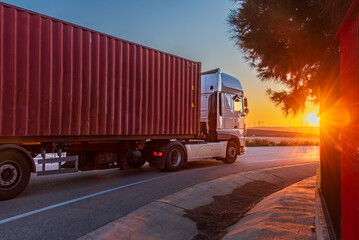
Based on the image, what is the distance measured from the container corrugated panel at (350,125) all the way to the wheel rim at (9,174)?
5.96 metres

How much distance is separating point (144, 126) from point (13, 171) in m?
3.93

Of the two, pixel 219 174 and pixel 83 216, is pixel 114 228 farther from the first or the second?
pixel 219 174

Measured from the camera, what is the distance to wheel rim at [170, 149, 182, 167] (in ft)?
33.8

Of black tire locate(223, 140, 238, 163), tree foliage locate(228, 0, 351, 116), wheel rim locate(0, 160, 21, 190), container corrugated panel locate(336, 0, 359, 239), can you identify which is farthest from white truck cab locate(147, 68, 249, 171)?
container corrugated panel locate(336, 0, 359, 239)

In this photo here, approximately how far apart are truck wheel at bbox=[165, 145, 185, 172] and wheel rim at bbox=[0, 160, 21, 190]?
4.74 metres

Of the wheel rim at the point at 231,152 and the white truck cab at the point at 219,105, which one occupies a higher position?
the white truck cab at the point at 219,105

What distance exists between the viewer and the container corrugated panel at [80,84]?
625cm

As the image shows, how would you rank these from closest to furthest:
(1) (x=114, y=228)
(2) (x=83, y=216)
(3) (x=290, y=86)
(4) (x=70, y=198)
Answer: (1) (x=114, y=228) → (2) (x=83, y=216) → (4) (x=70, y=198) → (3) (x=290, y=86)

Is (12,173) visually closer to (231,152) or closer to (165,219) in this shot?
(165,219)

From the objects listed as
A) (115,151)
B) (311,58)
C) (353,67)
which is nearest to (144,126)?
(115,151)

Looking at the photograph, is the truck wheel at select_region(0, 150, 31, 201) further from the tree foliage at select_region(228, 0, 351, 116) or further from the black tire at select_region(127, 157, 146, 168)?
the tree foliage at select_region(228, 0, 351, 116)

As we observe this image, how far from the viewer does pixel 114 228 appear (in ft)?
14.0

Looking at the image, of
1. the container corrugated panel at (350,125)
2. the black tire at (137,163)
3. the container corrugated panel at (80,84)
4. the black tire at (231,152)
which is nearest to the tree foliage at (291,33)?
the container corrugated panel at (350,125)

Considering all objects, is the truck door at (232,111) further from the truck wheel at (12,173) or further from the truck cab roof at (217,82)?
the truck wheel at (12,173)
